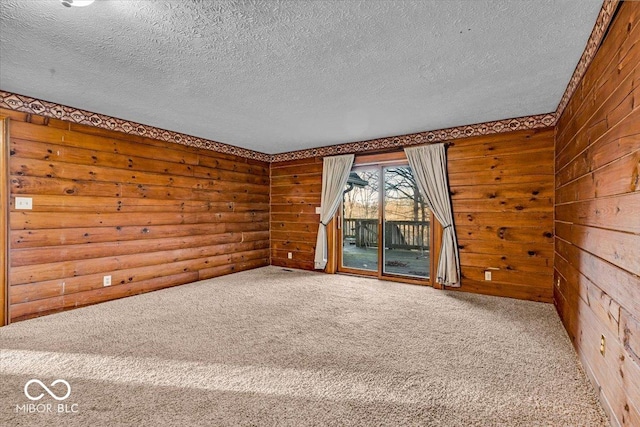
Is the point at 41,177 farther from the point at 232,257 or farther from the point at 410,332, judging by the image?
the point at 410,332

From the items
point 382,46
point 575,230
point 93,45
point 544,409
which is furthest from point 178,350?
point 575,230

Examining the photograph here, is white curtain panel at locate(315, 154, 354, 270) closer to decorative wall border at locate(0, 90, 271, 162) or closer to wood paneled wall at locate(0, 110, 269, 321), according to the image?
wood paneled wall at locate(0, 110, 269, 321)

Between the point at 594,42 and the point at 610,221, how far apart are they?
121cm

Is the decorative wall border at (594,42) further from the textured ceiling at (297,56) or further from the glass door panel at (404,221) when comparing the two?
the glass door panel at (404,221)

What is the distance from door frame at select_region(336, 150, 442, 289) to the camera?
171 inches

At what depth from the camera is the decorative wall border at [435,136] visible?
12.1 ft

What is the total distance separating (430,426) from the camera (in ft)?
5.12

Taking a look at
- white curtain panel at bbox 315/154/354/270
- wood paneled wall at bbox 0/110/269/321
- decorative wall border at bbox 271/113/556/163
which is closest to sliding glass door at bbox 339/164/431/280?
white curtain panel at bbox 315/154/354/270

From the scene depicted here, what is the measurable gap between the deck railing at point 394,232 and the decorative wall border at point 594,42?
2322 millimetres

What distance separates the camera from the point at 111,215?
379 cm

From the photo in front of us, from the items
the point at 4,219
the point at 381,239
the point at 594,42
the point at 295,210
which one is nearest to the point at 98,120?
the point at 4,219

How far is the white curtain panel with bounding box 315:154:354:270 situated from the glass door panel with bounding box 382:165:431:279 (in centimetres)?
70

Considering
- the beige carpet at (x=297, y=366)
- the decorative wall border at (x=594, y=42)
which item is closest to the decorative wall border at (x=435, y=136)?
the decorative wall border at (x=594, y=42)

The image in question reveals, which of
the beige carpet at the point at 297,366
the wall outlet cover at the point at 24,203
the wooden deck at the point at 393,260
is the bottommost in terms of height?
the beige carpet at the point at 297,366
